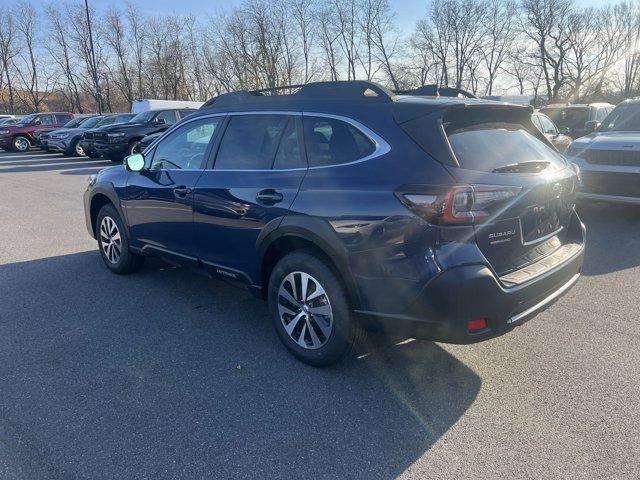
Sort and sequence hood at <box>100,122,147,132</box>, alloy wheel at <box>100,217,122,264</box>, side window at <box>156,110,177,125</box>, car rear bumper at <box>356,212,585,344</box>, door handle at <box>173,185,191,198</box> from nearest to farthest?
car rear bumper at <box>356,212,585,344</box> → door handle at <box>173,185,191,198</box> → alloy wheel at <box>100,217,122,264</box> → hood at <box>100,122,147,132</box> → side window at <box>156,110,177,125</box>

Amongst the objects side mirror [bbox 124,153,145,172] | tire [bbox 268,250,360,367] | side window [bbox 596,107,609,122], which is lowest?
tire [bbox 268,250,360,367]

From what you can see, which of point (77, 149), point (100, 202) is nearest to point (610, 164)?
point (100, 202)

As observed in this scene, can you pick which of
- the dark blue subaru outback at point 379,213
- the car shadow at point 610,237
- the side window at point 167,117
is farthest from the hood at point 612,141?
the side window at point 167,117

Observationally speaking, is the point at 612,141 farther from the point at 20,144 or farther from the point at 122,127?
the point at 20,144

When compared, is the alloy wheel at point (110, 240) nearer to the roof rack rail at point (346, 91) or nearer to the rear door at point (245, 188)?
the rear door at point (245, 188)

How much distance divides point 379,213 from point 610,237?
16.7 ft

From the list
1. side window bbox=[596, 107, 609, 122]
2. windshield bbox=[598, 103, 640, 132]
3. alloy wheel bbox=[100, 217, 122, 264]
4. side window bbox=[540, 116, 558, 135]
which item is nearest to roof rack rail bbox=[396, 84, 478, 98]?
alloy wheel bbox=[100, 217, 122, 264]

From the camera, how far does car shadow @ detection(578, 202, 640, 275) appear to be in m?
5.28

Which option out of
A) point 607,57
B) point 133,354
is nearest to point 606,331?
point 133,354

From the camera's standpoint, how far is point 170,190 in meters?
4.23

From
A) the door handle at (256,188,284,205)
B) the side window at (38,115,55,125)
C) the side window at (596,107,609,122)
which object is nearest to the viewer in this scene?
the door handle at (256,188,284,205)

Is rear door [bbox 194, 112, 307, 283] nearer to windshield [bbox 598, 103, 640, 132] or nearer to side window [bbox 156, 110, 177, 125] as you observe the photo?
windshield [bbox 598, 103, 640, 132]

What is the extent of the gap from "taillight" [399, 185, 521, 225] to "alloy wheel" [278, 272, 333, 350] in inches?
35.1

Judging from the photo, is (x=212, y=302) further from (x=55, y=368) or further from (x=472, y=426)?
(x=472, y=426)
